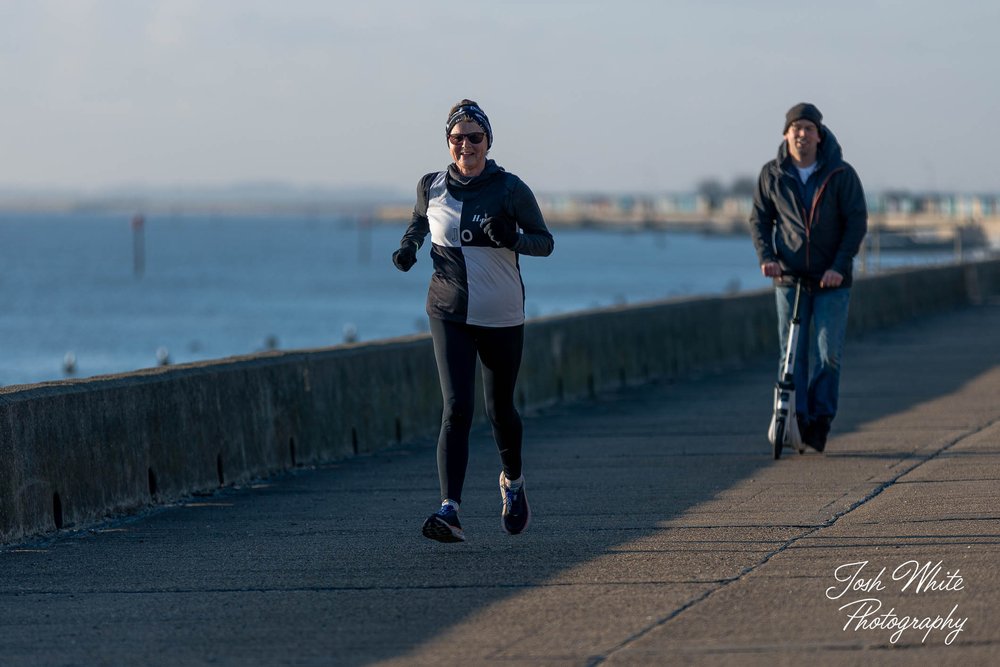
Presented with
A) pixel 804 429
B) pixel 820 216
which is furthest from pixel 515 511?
pixel 820 216

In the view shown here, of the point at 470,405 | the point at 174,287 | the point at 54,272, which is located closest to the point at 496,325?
the point at 470,405

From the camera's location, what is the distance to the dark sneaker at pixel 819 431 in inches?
424

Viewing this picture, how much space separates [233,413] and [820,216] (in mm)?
3742

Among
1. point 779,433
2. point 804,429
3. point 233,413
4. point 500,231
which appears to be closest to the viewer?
point 500,231

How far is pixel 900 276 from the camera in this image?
27328mm

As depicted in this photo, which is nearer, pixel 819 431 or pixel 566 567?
pixel 566 567

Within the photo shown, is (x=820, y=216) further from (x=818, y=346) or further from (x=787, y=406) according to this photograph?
→ (x=787, y=406)

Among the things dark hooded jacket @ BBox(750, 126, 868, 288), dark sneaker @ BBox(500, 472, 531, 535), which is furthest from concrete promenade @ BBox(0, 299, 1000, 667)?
dark hooded jacket @ BBox(750, 126, 868, 288)

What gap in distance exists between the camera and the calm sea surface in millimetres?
58844

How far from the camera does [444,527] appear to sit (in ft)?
24.8

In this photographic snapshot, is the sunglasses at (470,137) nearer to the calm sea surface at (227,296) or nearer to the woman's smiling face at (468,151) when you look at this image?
the woman's smiling face at (468,151)

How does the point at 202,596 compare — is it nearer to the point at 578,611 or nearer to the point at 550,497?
the point at 578,611

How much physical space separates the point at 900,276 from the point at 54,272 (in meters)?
111

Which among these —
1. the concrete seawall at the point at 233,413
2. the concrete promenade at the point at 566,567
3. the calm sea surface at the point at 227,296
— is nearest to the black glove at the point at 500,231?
the concrete promenade at the point at 566,567
